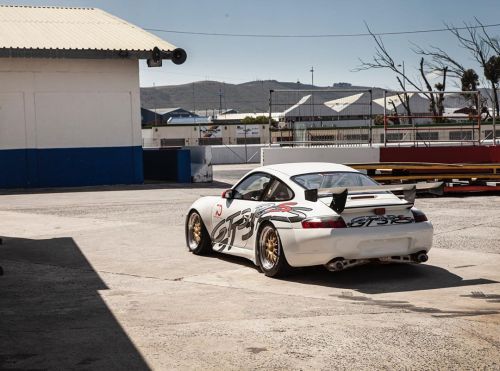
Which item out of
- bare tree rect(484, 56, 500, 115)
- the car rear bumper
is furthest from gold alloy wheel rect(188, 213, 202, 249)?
bare tree rect(484, 56, 500, 115)

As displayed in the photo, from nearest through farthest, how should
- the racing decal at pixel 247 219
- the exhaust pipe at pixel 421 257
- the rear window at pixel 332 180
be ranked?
the racing decal at pixel 247 219
the exhaust pipe at pixel 421 257
the rear window at pixel 332 180

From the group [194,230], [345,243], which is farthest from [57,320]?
[194,230]

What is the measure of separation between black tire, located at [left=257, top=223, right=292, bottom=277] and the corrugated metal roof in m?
18.0

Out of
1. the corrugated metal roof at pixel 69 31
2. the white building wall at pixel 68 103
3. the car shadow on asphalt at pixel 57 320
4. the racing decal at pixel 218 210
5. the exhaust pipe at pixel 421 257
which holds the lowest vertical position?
the car shadow on asphalt at pixel 57 320

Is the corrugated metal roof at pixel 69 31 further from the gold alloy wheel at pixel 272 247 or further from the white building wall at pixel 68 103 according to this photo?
the gold alloy wheel at pixel 272 247

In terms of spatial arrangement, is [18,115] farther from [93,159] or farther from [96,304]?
[96,304]

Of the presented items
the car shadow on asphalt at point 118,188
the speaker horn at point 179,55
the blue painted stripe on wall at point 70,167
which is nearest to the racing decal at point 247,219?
the car shadow on asphalt at point 118,188

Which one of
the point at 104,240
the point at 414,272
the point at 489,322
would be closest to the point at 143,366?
the point at 489,322

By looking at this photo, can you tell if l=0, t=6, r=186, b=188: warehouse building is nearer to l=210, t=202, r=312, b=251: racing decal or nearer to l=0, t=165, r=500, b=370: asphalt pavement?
l=0, t=165, r=500, b=370: asphalt pavement

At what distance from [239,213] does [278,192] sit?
717 millimetres

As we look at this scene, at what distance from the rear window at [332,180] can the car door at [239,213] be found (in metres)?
0.52

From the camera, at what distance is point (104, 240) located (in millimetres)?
13281

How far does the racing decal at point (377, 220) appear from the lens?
29.6ft

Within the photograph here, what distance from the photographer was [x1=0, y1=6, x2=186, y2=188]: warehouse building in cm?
2644
